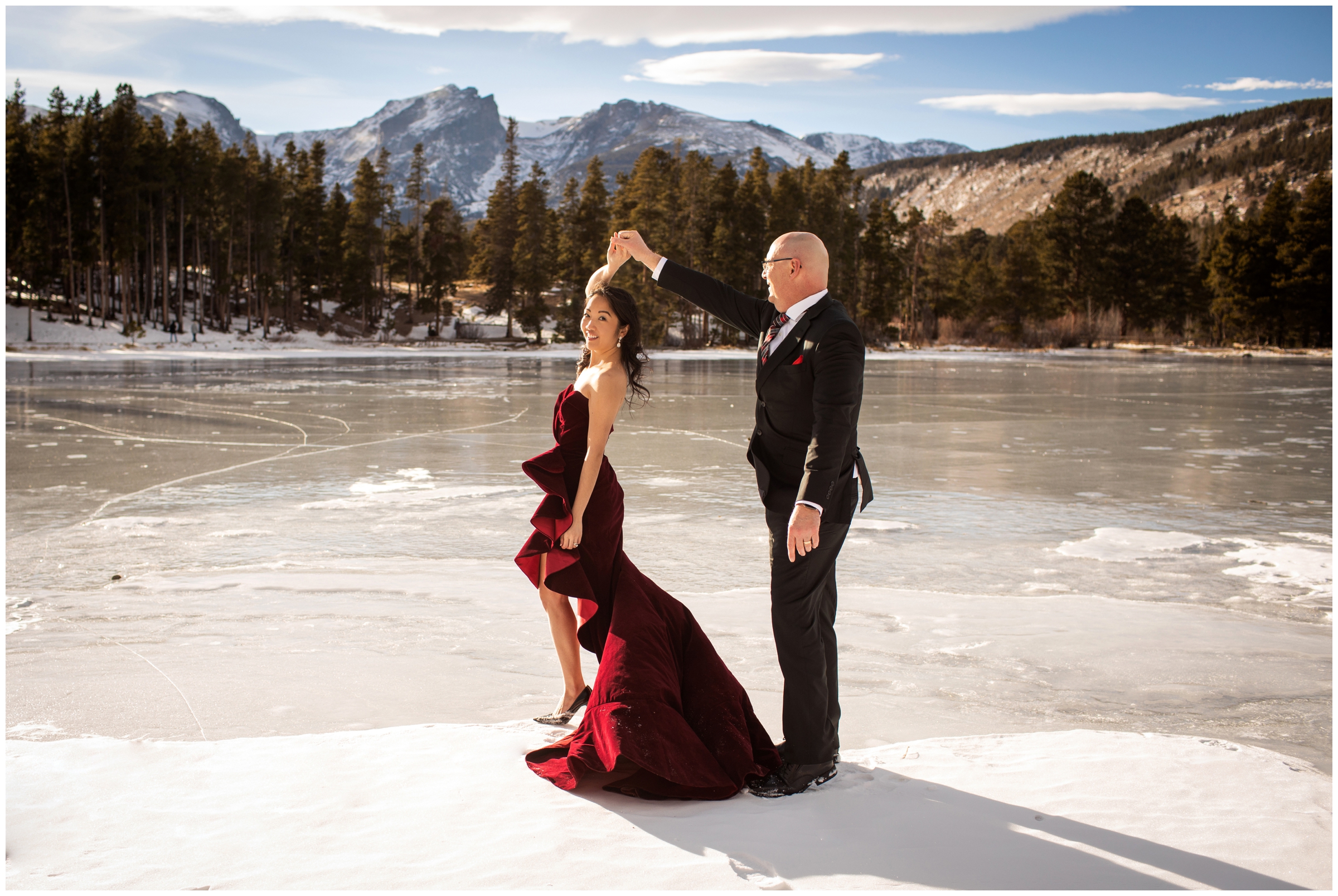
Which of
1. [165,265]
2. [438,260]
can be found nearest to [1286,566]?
[165,265]

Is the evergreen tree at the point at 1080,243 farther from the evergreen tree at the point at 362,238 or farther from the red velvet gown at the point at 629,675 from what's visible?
the red velvet gown at the point at 629,675

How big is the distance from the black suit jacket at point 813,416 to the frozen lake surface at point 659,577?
116cm

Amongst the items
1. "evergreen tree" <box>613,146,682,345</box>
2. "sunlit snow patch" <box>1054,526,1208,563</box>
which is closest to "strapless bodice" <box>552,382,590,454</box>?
"sunlit snow patch" <box>1054,526,1208,563</box>

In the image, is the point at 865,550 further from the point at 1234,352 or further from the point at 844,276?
the point at 1234,352

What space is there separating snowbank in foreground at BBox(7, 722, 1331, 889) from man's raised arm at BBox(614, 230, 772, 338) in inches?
68.0

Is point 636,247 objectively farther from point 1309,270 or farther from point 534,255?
point 1309,270

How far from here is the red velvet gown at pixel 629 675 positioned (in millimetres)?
3264

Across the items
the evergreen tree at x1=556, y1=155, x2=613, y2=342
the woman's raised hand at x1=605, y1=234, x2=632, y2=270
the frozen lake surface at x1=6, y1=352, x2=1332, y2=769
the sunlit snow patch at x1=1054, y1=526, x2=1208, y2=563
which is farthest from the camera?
the evergreen tree at x1=556, y1=155, x2=613, y2=342

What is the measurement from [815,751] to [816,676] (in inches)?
10.3

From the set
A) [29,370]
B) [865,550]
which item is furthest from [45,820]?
[29,370]

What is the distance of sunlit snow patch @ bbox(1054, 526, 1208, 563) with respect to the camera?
7113 mm

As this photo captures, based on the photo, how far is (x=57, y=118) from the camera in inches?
2021

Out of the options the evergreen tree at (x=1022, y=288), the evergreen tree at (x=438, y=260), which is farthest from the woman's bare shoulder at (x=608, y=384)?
the evergreen tree at (x=1022, y=288)

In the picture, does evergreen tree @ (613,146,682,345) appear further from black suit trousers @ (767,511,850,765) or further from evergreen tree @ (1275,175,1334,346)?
black suit trousers @ (767,511,850,765)
